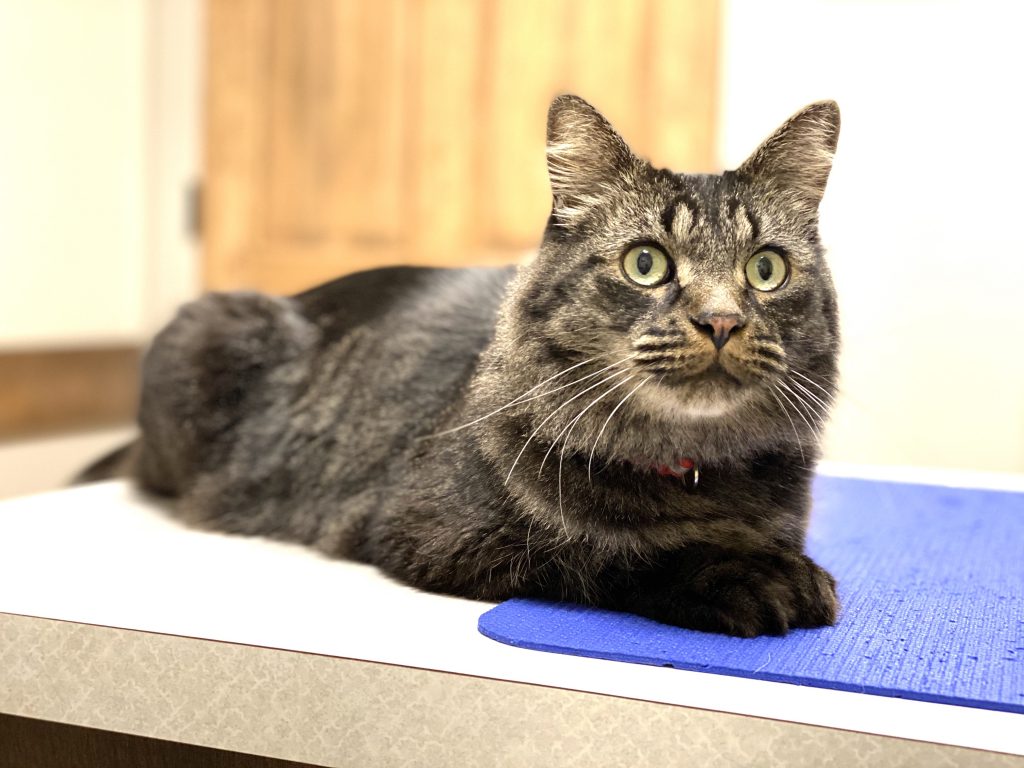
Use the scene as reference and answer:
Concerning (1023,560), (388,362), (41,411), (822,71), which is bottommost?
(41,411)

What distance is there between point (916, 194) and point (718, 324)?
6.52 ft

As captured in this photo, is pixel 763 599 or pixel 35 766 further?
pixel 35 766

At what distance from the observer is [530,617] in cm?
108

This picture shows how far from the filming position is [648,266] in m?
1.11

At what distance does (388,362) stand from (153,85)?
2.68 meters

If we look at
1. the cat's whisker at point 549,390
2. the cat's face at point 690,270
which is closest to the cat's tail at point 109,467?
the cat's whisker at point 549,390

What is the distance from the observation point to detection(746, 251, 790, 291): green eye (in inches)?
44.2

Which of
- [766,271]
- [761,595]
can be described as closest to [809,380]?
[766,271]

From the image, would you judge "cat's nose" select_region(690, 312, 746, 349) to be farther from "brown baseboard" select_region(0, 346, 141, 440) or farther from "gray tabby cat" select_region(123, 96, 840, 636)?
"brown baseboard" select_region(0, 346, 141, 440)

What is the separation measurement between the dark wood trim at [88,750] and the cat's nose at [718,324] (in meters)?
0.60

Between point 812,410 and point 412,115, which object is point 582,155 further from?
point 412,115

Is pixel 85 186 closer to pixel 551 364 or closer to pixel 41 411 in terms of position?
pixel 41 411

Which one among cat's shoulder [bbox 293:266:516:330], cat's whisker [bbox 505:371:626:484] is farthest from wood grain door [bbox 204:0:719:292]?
cat's whisker [bbox 505:371:626:484]

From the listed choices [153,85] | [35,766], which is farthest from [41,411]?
[35,766]
